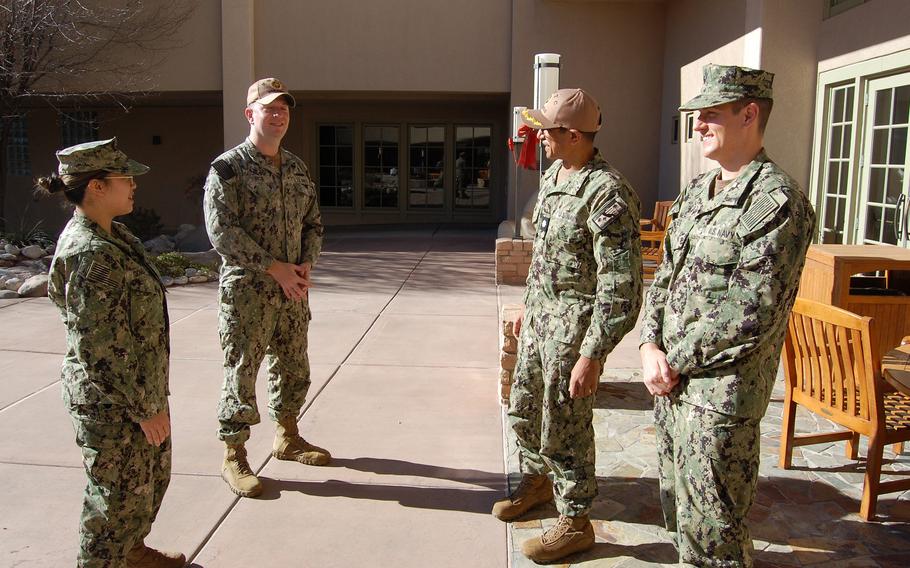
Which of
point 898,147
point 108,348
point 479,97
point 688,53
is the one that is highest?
point 688,53

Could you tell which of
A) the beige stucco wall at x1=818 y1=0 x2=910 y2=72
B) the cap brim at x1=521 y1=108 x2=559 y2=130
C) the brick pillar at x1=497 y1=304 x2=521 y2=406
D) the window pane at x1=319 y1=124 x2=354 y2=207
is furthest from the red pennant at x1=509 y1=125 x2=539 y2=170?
the window pane at x1=319 y1=124 x2=354 y2=207

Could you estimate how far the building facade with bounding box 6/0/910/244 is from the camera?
6.78 meters

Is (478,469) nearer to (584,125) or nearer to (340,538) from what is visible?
(340,538)

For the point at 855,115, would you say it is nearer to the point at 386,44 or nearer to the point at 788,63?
the point at 788,63

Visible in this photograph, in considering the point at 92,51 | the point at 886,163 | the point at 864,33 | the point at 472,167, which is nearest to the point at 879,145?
the point at 886,163

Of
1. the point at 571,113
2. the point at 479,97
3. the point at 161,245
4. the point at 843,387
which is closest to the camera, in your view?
the point at 571,113

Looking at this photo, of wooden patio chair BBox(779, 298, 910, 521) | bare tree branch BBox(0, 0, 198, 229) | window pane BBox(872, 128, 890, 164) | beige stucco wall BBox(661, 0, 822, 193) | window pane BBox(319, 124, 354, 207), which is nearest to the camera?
wooden patio chair BBox(779, 298, 910, 521)

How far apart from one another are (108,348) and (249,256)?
119 cm

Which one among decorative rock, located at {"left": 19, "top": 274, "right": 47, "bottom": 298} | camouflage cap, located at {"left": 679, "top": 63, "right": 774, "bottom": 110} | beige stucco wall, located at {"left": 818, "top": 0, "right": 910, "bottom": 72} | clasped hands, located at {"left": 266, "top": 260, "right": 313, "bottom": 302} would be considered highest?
beige stucco wall, located at {"left": 818, "top": 0, "right": 910, "bottom": 72}

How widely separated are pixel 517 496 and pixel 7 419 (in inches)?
126

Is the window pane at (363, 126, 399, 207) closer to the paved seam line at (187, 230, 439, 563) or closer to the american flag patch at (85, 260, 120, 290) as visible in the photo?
the paved seam line at (187, 230, 439, 563)

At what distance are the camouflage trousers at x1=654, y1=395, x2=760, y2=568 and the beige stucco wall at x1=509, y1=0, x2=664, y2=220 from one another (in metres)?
10.0

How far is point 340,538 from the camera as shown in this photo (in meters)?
3.29

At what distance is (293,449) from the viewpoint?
405 cm
